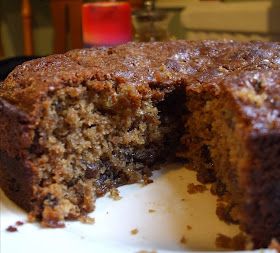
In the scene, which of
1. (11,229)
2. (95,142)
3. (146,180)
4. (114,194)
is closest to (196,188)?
(146,180)

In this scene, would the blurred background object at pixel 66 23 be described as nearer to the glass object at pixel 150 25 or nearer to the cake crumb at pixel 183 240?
the glass object at pixel 150 25

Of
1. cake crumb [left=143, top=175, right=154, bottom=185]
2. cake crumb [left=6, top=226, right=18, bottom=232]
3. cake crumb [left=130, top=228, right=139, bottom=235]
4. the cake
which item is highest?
the cake

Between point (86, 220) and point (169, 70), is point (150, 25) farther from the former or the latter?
point (86, 220)

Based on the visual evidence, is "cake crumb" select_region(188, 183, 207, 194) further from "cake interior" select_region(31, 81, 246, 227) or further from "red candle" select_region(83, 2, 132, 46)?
"red candle" select_region(83, 2, 132, 46)

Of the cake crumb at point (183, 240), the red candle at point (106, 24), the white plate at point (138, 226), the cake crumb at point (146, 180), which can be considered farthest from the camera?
the red candle at point (106, 24)

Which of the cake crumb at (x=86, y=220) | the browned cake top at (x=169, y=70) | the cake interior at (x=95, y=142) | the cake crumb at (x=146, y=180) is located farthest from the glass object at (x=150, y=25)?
the cake crumb at (x=86, y=220)

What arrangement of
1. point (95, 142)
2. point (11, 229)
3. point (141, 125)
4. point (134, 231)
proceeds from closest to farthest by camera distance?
point (11, 229) → point (134, 231) → point (95, 142) → point (141, 125)

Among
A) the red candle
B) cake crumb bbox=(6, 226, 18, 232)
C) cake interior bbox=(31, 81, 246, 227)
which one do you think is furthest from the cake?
the red candle
